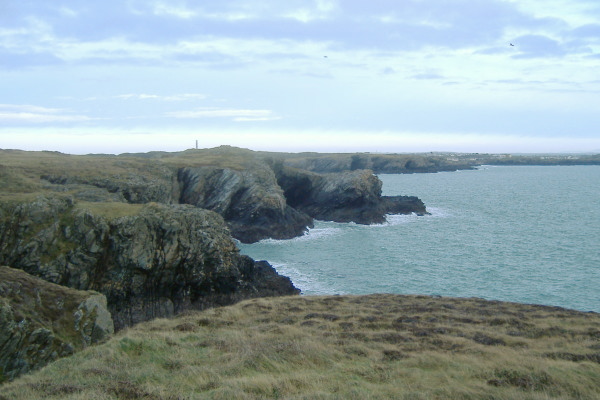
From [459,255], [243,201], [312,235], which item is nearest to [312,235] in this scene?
[312,235]

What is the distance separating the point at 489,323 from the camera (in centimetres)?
1862

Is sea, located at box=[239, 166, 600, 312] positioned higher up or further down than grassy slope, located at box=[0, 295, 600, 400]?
further down

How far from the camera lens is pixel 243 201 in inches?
2251

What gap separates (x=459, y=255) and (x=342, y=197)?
2603cm

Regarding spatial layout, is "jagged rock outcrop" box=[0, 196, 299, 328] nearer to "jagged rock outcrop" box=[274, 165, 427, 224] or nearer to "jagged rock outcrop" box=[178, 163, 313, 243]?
"jagged rock outcrop" box=[178, 163, 313, 243]

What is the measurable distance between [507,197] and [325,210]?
42173mm

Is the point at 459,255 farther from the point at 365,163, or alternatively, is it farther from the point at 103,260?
the point at 365,163

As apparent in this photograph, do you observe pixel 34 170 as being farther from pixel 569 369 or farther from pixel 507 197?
pixel 507 197

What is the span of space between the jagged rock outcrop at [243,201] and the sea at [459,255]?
2718 millimetres

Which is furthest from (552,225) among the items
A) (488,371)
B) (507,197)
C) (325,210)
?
(488,371)

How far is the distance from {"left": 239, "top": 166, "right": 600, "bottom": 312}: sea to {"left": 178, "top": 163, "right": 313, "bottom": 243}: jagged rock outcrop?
2718mm

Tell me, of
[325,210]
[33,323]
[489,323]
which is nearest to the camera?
[33,323]

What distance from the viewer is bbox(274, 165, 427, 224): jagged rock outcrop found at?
66250 millimetres

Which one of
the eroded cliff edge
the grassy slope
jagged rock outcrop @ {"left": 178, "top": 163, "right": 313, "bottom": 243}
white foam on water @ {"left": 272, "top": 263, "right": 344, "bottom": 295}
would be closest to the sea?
white foam on water @ {"left": 272, "top": 263, "right": 344, "bottom": 295}
